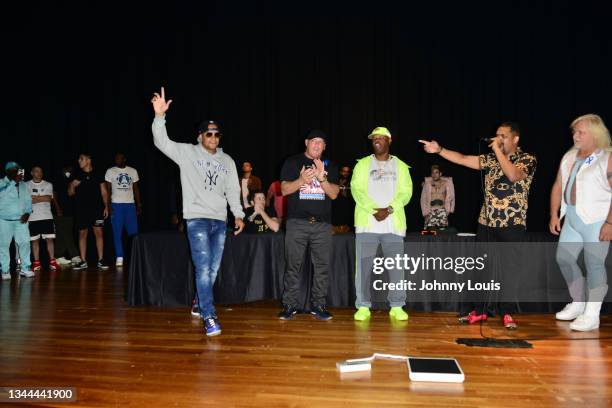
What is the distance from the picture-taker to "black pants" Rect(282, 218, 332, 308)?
3.79 meters

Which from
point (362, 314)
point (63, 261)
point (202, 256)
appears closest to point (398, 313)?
point (362, 314)

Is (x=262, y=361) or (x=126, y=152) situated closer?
(x=262, y=361)

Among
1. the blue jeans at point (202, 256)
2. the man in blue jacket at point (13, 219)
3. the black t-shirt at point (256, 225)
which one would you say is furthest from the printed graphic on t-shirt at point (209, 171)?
the man in blue jacket at point (13, 219)

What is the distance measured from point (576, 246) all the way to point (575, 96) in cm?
460

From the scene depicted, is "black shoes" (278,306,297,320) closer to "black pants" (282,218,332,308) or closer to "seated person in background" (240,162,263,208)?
"black pants" (282,218,332,308)

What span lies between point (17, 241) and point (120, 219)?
1330 mm

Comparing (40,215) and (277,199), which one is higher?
(277,199)

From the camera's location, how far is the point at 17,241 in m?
6.34

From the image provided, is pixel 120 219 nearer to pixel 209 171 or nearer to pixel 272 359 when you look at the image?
pixel 209 171

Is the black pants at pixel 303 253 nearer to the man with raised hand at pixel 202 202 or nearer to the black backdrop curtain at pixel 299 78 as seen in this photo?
the man with raised hand at pixel 202 202

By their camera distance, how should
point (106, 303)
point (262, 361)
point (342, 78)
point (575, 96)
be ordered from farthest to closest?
1. point (342, 78)
2. point (575, 96)
3. point (106, 303)
4. point (262, 361)

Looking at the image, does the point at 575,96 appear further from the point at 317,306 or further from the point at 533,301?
the point at 317,306

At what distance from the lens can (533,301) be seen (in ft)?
13.5

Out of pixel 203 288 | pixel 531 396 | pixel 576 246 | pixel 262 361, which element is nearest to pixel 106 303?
pixel 203 288
